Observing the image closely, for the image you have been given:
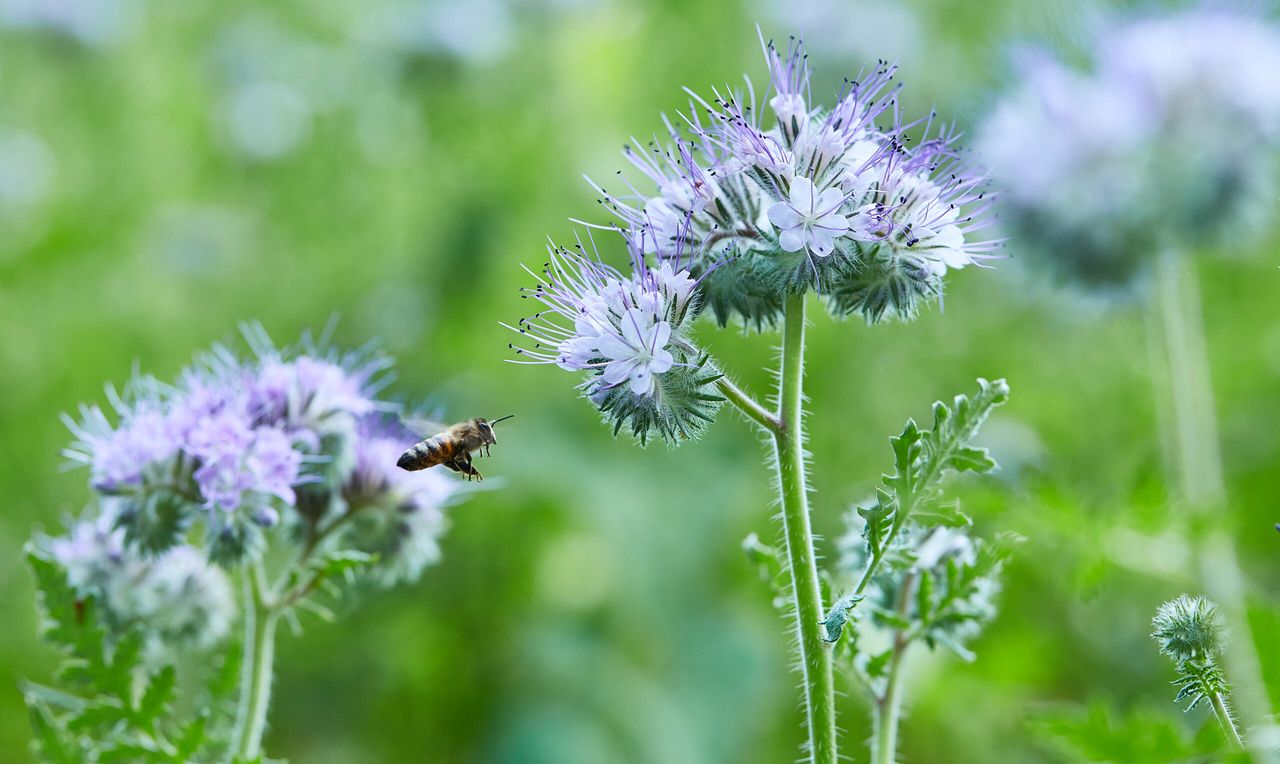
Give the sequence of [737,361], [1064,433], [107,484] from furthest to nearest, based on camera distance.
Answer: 1. [737,361]
2. [1064,433]
3. [107,484]

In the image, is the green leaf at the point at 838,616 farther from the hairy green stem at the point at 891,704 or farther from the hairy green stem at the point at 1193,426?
the hairy green stem at the point at 1193,426

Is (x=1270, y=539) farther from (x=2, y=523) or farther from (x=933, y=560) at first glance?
(x=2, y=523)

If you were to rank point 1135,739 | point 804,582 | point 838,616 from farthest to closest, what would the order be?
point 804,582 < point 838,616 < point 1135,739

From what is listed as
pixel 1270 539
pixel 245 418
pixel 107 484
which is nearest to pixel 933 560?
pixel 245 418

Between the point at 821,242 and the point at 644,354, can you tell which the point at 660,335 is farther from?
the point at 821,242

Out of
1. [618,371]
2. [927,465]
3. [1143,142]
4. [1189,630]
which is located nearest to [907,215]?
[927,465]

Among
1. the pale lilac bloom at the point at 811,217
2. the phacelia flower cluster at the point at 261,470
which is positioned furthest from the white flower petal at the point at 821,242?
the phacelia flower cluster at the point at 261,470
